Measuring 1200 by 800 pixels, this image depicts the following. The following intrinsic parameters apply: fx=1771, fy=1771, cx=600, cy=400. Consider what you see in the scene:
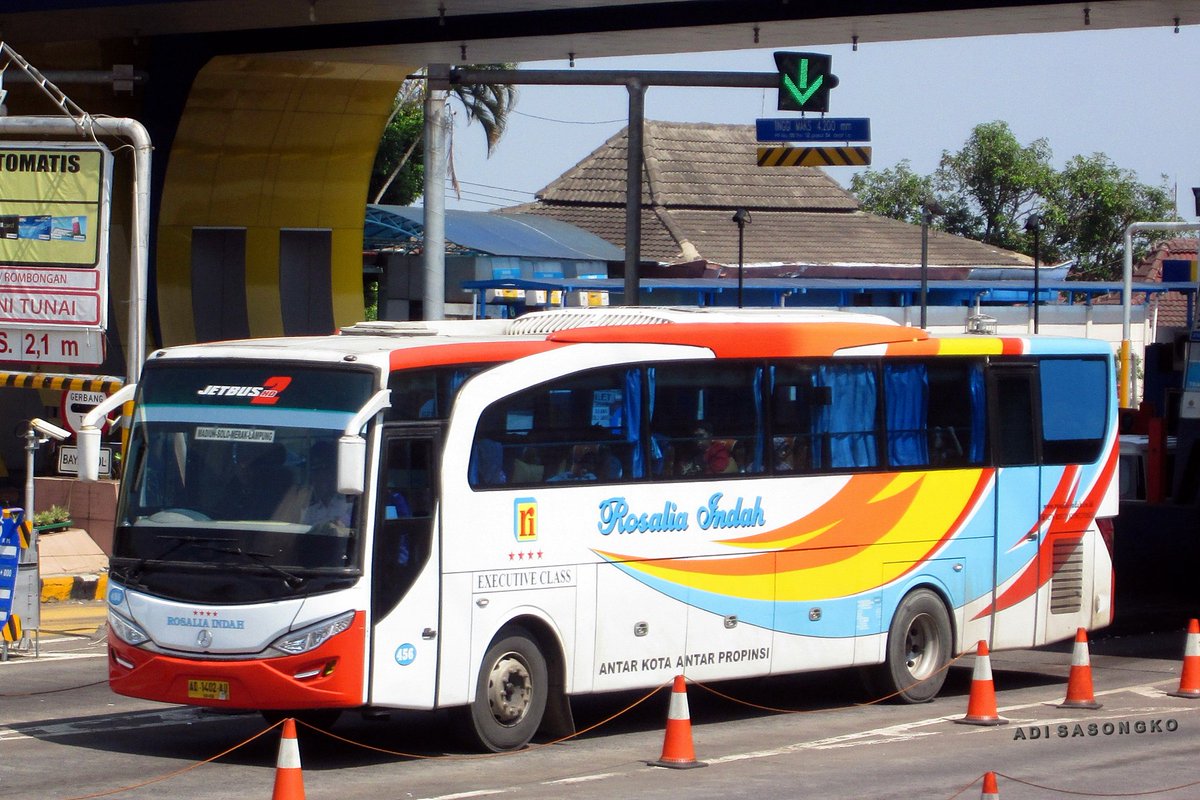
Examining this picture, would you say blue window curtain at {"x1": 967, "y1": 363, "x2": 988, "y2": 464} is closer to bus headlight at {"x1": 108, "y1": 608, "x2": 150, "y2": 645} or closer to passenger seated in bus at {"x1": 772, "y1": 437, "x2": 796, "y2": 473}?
passenger seated in bus at {"x1": 772, "y1": 437, "x2": 796, "y2": 473}

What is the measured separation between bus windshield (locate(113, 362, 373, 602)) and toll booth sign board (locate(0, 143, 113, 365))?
9142 mm

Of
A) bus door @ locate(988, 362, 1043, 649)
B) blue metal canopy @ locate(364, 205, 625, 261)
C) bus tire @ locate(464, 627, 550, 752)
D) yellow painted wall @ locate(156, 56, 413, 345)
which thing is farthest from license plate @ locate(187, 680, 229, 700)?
blue metal canopy @ locate(364, 205, 625, 261)

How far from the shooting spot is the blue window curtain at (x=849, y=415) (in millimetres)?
13938

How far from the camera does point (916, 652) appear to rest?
14.8 m

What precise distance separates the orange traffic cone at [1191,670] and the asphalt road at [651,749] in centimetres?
11

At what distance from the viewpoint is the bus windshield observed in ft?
35.4

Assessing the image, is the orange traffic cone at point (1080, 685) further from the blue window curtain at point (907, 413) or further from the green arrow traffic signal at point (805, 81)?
the green arrow traffic signal at point (805, 81)

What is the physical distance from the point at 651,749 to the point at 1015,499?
15.8 feet

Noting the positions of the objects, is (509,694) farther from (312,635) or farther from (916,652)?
(916,652)

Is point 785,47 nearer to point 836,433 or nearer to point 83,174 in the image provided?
point 83,174

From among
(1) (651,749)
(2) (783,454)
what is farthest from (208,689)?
(2) (783,454)

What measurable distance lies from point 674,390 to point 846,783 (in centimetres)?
339

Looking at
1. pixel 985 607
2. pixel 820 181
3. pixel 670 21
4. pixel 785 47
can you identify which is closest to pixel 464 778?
pixel 985 607

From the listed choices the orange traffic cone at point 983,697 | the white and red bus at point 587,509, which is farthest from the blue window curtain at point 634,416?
the orange traffic cone at point 983,697
